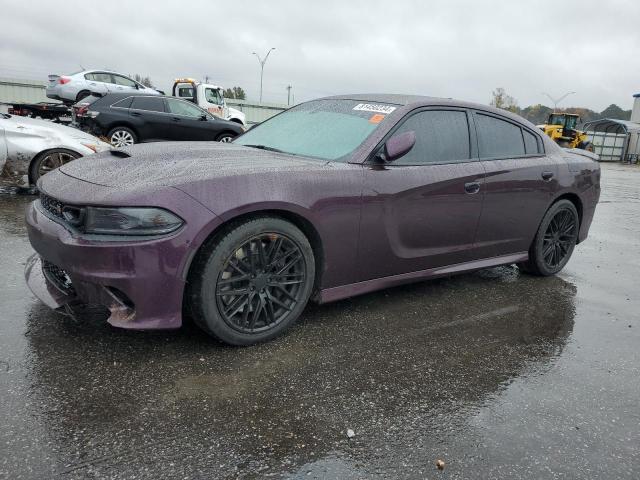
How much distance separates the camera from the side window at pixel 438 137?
143 inches

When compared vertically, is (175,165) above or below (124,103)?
below

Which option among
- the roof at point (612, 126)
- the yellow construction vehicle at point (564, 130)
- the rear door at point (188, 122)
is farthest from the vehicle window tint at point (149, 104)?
the roof at point (612, 126)

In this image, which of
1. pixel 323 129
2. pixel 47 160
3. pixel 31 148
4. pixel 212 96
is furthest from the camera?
pixel 212 96

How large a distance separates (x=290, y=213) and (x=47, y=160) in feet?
16.6

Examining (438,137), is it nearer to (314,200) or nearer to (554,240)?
(314,200)

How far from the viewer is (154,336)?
3.05 m

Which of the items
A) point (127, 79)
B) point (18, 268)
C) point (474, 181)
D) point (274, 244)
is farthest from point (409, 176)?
point (127, 79)

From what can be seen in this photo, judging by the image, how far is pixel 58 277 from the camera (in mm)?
2932

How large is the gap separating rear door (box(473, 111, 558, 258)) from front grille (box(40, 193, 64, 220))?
9.43ft

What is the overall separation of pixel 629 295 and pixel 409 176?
253 cm

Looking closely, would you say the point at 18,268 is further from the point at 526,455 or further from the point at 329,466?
the point at 526,455

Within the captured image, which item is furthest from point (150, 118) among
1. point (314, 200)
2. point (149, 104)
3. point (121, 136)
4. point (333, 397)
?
point (333, 397)

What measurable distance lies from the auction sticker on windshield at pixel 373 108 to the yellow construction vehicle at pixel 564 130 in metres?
28.6

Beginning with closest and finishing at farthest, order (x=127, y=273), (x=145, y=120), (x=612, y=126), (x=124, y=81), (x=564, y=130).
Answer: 1. (x=127, y=273)
2. (x=145, y=120)
3. (x=124, y=81)
4. (x=564, y=130)
5. (x=612, y=126)
